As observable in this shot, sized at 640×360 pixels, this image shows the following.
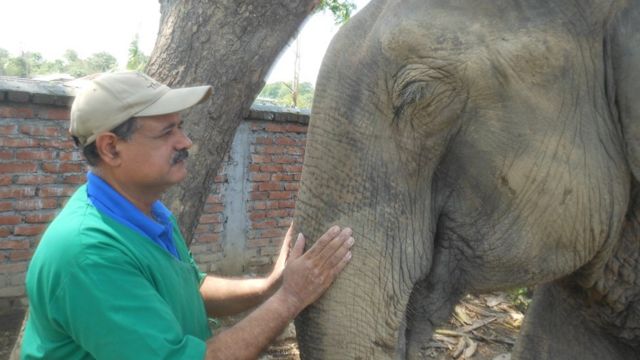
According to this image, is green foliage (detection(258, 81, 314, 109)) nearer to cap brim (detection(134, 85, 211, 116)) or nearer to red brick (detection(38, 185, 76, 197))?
cap brim (detection(134, 85, 211, 116))

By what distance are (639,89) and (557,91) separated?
0.22 m

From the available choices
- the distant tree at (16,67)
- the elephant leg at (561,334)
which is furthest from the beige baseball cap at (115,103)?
the distant tree at (16,67)

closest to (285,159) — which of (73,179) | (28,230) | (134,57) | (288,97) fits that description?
(73,179)

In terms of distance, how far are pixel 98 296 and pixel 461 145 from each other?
3.45 feet

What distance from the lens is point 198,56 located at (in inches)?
118

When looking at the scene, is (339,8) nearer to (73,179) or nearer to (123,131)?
(73,179)

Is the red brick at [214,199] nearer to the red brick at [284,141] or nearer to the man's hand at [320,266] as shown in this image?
the red brick at [284,141]

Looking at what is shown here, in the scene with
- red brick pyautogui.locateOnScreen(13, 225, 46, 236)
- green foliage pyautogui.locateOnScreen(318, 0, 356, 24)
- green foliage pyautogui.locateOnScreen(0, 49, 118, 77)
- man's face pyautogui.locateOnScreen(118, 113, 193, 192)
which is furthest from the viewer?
green foliage pyautogui.locateOnScreen(0, 49, 118, 77)

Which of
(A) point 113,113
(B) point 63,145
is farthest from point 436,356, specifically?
(A) point 113,113

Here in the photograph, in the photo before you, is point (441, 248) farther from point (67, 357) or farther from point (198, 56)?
point (198, 56)

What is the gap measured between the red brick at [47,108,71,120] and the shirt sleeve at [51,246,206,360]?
441cm

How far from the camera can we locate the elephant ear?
6.37 ft

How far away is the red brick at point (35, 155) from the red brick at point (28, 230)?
1.85 feet

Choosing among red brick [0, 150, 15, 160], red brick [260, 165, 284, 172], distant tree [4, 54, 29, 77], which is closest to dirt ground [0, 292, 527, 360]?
red brick [0, 150, 15, 160]
